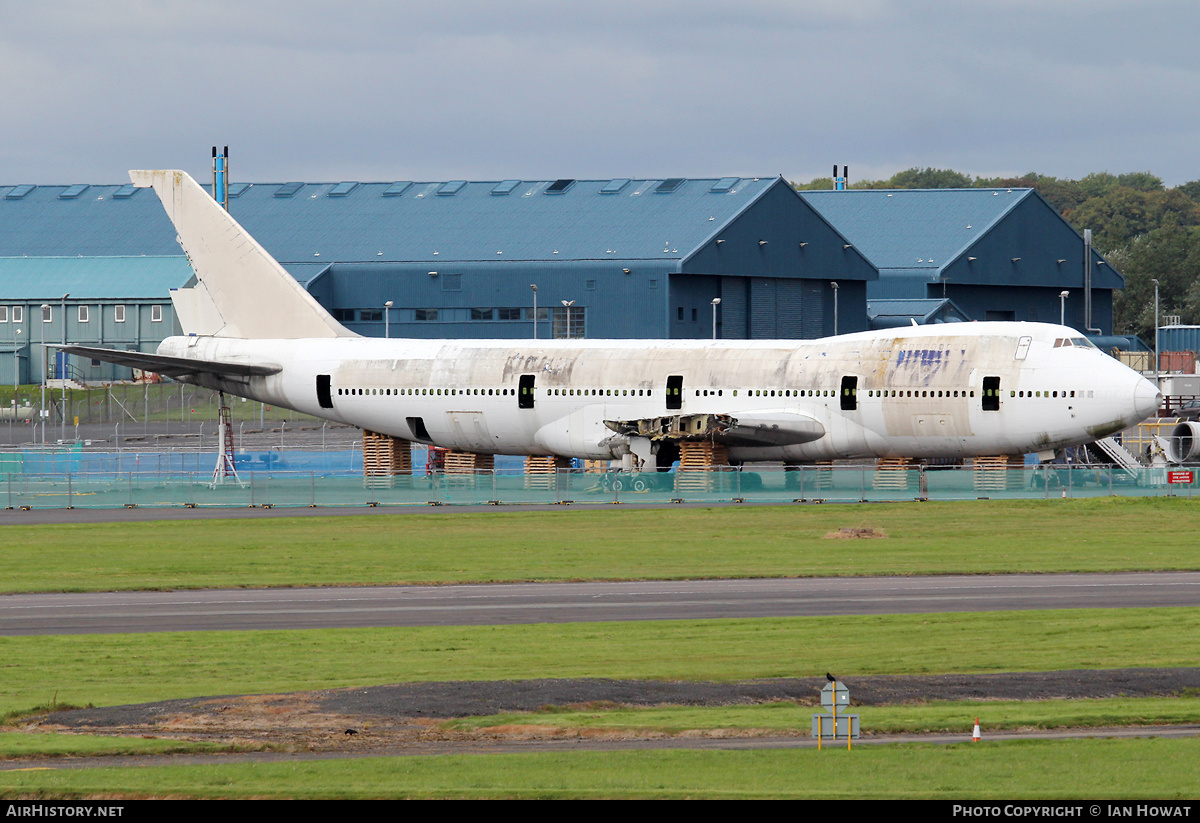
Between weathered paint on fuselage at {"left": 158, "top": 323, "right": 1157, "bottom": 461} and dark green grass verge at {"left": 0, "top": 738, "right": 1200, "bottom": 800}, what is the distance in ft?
143

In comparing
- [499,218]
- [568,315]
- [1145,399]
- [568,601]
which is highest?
[499,218]

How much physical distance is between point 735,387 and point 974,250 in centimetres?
8011

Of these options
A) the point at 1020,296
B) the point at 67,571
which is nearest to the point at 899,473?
the point at 67,571

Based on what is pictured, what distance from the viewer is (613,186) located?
448ft

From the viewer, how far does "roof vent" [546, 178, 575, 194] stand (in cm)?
13762

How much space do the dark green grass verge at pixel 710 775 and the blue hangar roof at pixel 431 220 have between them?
10081cm

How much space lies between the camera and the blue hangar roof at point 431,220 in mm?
126875

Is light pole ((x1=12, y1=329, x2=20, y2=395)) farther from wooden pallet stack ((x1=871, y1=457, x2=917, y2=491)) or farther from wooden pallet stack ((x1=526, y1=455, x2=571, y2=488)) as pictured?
wooden pallet stack ((x1=871, y1=457, x2=917, y2=491))

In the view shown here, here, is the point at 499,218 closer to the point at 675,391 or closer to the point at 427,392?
the point at 427,392

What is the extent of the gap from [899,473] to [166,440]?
62909 mm

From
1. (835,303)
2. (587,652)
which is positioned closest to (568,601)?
(587,652)

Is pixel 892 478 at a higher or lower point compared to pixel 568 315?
lower

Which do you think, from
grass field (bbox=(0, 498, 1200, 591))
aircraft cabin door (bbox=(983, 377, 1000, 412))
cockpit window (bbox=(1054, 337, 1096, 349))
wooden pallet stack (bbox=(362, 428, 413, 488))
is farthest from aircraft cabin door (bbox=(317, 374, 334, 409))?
cockpit window (bbox=(1054, 337, 1096, 349))

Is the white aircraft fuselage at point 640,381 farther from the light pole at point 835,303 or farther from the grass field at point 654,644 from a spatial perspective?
the light pole at point 835,303
